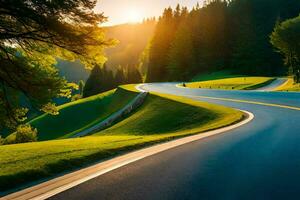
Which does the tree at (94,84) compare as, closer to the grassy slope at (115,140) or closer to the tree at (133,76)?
the tree at (133,76)

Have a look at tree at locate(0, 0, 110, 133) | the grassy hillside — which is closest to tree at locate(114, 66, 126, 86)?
the grassy hillside

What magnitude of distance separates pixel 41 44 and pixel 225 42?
89.9 m

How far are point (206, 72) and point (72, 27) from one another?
85496mm

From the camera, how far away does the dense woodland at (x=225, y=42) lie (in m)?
93.1

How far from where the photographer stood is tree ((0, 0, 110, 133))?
40.7ft

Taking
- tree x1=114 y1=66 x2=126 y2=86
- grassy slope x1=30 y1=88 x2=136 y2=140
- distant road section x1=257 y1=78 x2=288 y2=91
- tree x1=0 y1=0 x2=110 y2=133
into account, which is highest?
tree x1=0 y1=0 x2=110 y2=133

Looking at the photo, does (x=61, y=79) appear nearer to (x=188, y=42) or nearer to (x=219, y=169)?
(x=219, y=169)

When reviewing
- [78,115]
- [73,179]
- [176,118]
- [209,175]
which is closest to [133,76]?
[78,115]

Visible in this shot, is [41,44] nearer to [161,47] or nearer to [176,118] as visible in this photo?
[176,118]

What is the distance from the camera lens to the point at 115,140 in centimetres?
1438

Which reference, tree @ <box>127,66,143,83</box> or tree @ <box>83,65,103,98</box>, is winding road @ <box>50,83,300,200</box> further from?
tree @ <box>127,66,143,83</box>

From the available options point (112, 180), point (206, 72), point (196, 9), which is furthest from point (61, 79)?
point (196, 9)

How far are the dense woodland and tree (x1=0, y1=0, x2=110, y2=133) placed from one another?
82194 mm

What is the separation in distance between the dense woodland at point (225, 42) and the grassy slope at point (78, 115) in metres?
45.1
